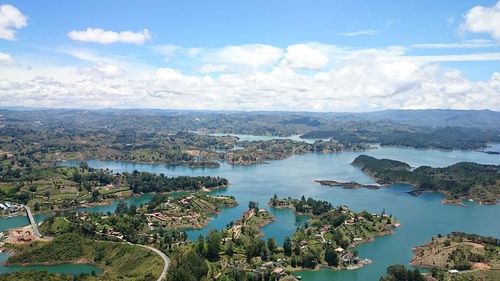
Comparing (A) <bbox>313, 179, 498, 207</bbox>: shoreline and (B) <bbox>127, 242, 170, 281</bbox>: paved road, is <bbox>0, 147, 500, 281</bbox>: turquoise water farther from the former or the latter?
(B) <bbox>127, 242, 170, 281</bbox>: paved road

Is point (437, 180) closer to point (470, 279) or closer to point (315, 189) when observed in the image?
point (315, 189)

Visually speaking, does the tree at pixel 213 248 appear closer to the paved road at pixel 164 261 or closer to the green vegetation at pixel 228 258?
the green vegetation at pixel 228 258

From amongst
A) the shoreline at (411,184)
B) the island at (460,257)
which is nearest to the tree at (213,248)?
the island at (460,257)

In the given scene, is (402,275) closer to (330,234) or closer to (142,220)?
(330,234)

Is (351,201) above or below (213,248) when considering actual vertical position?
below

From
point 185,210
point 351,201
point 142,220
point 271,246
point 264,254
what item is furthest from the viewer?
point 351,201

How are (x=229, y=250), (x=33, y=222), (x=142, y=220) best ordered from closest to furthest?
(x=229, y=250) < (x=142, y=220) < (x=33, y=222)

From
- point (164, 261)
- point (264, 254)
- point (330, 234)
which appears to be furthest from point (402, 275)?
point (164, 261)
